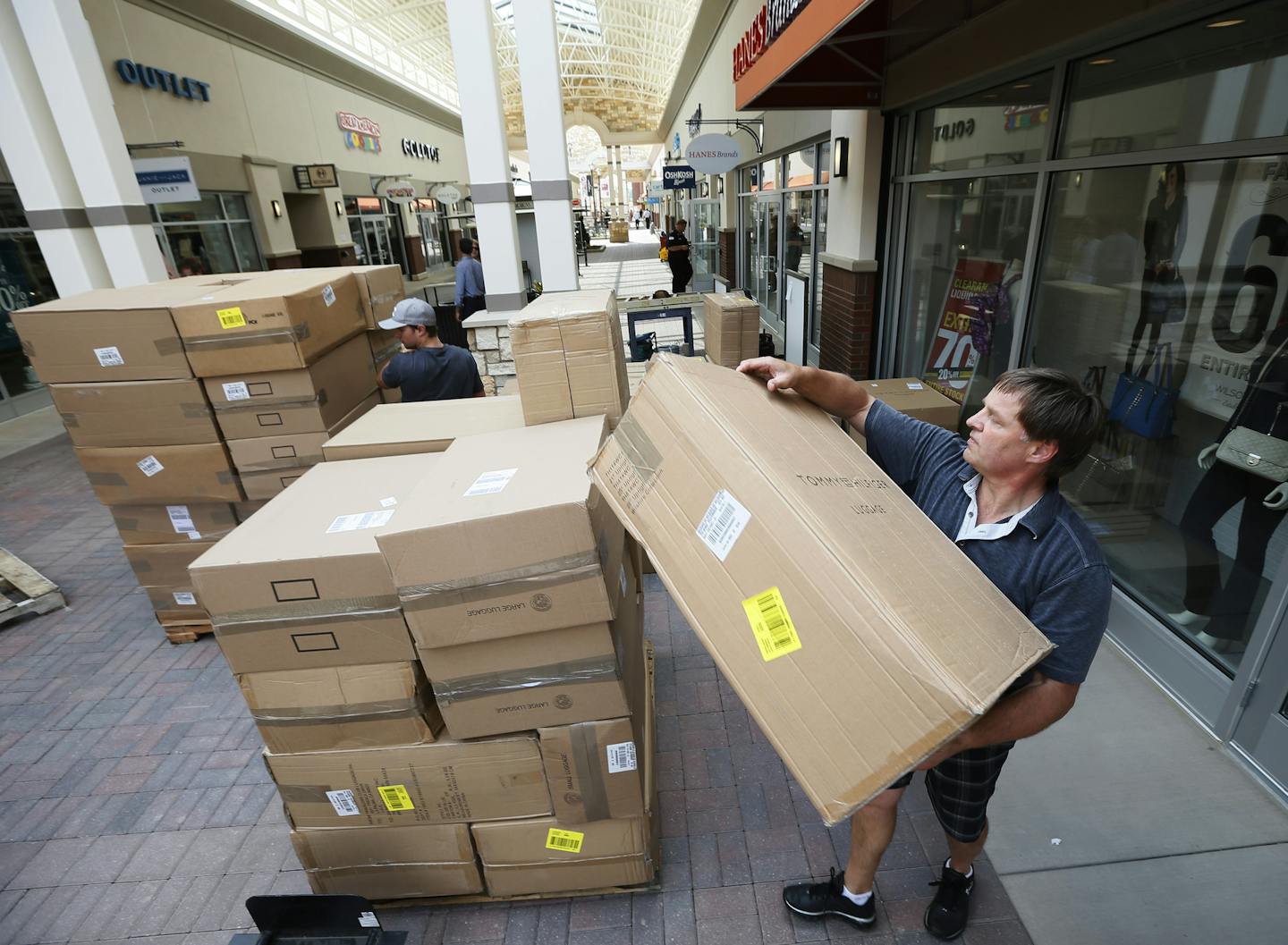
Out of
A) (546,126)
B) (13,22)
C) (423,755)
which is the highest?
(13,22)

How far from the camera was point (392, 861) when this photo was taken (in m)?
2.21

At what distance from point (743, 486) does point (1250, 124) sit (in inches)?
114

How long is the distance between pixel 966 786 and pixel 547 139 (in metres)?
6.39

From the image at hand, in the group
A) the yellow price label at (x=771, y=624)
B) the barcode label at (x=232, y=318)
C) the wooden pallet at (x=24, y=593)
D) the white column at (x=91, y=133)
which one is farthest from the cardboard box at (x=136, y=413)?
the white column at (x=91, y=133)

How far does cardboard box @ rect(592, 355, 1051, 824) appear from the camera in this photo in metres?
1.15

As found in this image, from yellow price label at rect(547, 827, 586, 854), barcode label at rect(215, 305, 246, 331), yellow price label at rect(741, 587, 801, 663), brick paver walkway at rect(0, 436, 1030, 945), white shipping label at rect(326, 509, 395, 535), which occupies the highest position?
barcode label at rect(215, 305, 246, 331)

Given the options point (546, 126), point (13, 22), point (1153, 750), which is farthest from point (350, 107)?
point (1153, 750)

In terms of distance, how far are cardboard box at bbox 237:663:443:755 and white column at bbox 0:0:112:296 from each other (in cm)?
730

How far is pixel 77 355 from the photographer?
3.20 meters

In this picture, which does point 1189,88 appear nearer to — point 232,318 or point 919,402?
point 919,402

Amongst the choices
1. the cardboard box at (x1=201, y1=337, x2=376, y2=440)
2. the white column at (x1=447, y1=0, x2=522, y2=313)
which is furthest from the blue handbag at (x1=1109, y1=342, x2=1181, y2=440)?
the white column at (x1=447, y1=0, x2=522, y2=313)

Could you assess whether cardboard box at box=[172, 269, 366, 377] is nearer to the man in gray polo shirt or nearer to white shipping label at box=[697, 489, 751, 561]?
the man in gray polo shirt

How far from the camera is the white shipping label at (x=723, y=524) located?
1311mm

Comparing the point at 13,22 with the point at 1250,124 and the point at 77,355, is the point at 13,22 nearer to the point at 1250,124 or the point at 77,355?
the point at 77,355
